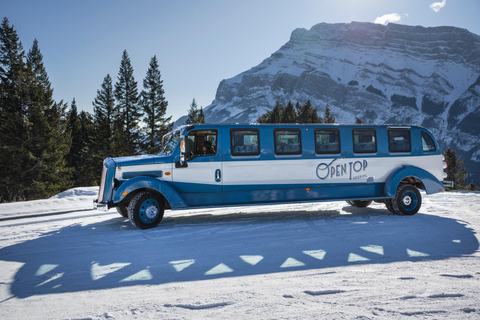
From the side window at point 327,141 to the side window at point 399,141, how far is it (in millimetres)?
1690

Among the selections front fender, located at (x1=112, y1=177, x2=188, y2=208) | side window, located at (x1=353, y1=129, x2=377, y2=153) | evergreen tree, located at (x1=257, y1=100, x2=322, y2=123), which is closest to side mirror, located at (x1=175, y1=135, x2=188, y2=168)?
front fender, located at (x1=112, y1=177, x2=188, y2=208)

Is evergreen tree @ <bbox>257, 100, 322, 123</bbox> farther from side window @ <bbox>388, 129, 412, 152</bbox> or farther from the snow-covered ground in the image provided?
the snow-covered ground

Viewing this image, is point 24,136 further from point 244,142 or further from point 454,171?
point 454,171

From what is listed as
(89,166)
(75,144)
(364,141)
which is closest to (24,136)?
(89,166)

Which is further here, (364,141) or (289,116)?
(289,116)

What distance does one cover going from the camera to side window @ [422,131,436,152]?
10109 millimetres

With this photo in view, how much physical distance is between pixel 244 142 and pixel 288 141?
1.24 m

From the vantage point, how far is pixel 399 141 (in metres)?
10.0

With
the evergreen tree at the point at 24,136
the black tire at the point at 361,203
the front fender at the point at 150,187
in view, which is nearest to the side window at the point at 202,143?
the front fender at the point at 150,187

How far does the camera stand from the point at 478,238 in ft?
21.7

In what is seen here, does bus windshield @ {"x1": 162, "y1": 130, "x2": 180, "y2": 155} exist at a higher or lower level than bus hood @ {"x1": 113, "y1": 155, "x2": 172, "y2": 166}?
higher

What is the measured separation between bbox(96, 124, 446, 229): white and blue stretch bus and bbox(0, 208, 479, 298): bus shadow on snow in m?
0.68

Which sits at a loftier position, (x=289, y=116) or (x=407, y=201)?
(x=289, y=116)

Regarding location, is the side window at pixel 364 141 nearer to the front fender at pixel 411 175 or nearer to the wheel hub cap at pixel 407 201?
the front fender at pixel 411 175
